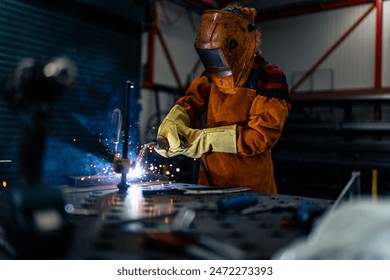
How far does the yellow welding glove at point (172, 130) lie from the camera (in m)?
1.69

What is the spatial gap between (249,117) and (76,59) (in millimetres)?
2078

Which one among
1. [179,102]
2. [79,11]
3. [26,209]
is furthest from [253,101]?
[79,11]

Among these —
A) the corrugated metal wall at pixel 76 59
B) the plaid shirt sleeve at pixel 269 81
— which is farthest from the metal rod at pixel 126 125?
the corrugated metal wall at pixel 76 59

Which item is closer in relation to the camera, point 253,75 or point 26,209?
point 26,209

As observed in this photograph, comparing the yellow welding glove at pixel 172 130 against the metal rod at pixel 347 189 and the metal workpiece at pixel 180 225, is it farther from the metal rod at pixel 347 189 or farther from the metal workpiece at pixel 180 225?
the metal rod at pixel 347 189

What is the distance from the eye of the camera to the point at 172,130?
1.72 metres

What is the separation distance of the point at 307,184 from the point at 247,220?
454cm

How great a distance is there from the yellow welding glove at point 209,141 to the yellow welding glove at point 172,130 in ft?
0.07

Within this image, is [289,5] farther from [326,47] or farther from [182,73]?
[182,73]

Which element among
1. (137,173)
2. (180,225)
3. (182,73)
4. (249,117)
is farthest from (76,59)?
(182,73)

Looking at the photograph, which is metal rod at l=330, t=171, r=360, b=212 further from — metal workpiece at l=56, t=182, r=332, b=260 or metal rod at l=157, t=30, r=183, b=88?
metal rod at l=157, t=30, r=183, b=88

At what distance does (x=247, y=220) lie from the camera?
3.17 feet

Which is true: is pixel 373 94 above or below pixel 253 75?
above

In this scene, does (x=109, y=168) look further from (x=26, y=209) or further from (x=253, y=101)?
(x=26, y=209)
